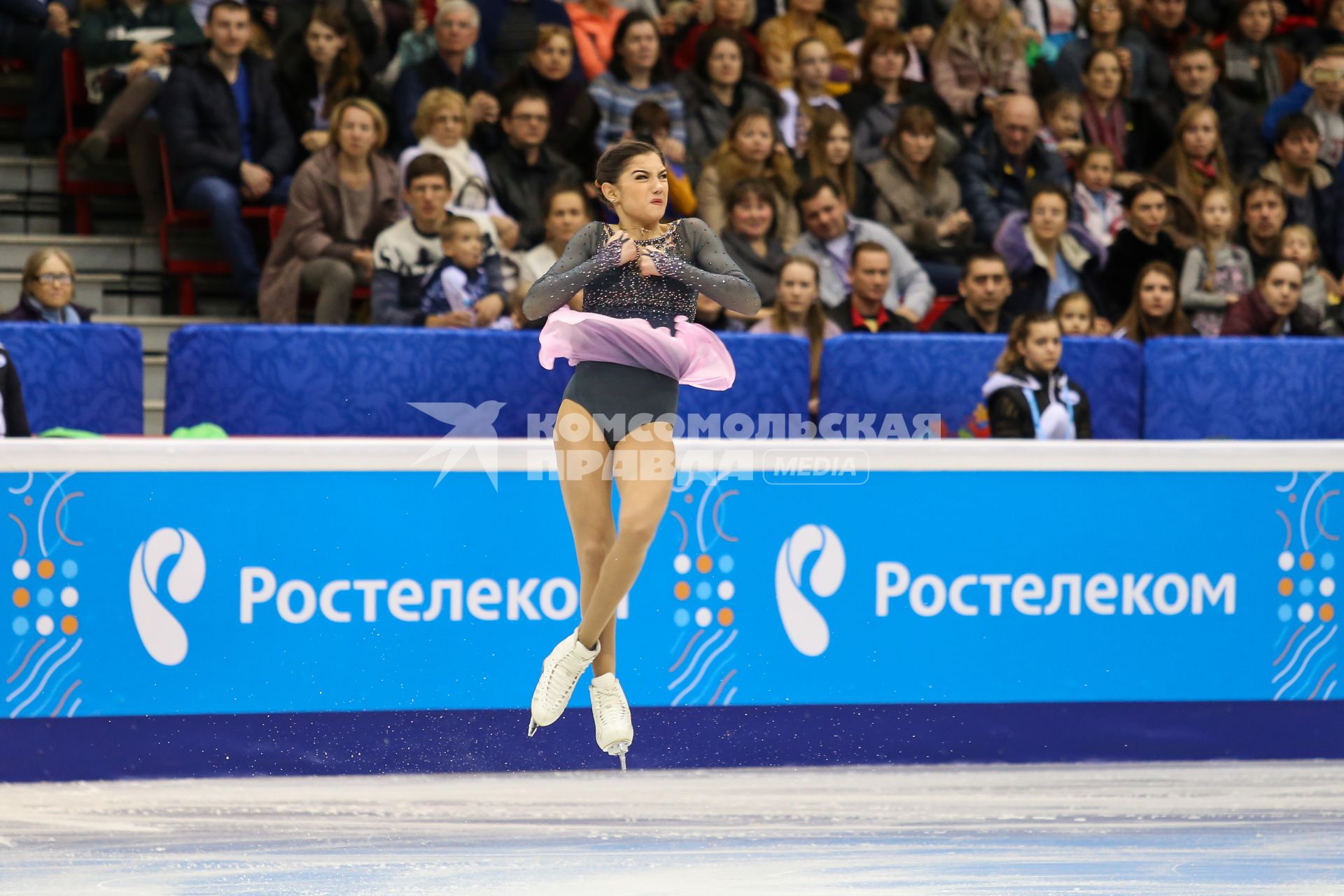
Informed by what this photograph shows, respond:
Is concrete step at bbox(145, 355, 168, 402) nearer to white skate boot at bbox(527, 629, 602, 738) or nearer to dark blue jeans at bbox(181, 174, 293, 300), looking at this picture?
dark blue jeans at bbox(181, 174, 293, 300)

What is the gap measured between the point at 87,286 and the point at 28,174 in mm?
821

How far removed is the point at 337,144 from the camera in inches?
281

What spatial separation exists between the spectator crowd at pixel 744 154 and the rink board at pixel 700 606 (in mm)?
1432

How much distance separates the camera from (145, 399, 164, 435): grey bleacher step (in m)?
7.20

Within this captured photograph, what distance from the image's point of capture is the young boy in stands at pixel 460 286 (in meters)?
6.44

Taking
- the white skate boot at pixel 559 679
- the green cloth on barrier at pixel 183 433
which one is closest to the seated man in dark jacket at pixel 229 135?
the green cloth on barrier at pixel 183 433

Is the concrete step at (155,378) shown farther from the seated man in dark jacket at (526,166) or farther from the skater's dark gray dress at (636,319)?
the skater's dark gray dress at (636,319)

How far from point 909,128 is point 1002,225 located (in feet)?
2.36

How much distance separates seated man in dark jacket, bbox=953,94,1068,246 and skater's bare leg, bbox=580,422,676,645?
476cm

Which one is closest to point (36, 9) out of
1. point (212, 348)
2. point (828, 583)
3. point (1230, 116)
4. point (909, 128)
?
point (212, 348)

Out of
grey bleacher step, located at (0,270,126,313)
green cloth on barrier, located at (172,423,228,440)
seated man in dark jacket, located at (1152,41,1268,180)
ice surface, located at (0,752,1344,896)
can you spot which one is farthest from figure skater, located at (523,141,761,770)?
seated man in dark jacket, located at (1152,41,1268,180)

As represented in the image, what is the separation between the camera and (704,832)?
4.57 metres

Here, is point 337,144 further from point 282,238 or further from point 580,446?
point 580,446

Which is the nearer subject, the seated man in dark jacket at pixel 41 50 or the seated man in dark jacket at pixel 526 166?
the seated man in dark jacket at pixel 526 166
